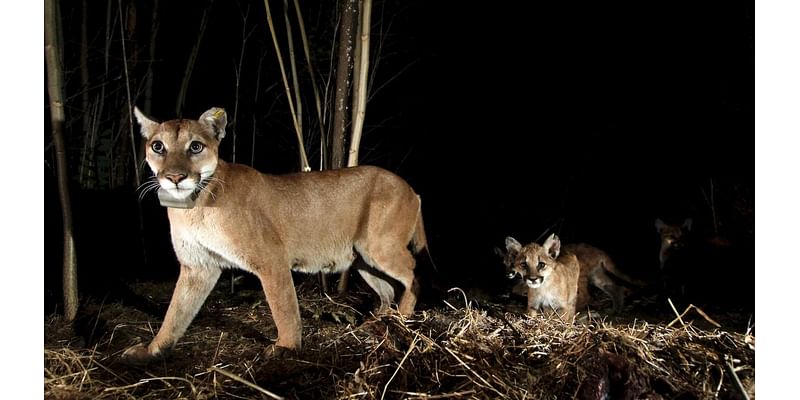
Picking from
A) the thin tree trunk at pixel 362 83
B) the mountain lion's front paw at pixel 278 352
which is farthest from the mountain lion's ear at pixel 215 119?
the thin tree trunk at pixel 362 83

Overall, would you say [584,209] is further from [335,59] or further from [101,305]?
[101,305]

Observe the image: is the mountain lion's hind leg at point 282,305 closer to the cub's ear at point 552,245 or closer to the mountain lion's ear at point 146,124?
the mountain lion's ear at point 146,124

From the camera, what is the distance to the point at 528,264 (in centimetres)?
595

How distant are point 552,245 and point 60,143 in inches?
154

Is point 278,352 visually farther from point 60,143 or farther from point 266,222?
point 60,143

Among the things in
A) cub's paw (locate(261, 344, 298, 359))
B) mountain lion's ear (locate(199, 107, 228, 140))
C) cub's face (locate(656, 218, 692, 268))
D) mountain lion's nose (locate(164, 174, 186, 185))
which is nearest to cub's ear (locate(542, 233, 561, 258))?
cub's face (locate(656, 218, 692, 268))

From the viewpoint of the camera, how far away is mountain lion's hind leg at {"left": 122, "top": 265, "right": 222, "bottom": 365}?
183 inches

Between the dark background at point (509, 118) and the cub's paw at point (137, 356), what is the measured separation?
264 centimetres

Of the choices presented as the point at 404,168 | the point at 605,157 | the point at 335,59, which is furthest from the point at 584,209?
the point at 335,59

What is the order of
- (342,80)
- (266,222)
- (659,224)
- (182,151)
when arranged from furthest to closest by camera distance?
(659,224) → (342,80) → (266,222) → (182,151)

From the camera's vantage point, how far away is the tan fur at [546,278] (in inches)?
233

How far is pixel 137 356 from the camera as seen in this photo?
177 inches

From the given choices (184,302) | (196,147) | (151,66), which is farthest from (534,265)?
(151,66)

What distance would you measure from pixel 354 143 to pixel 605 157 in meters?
4.15
